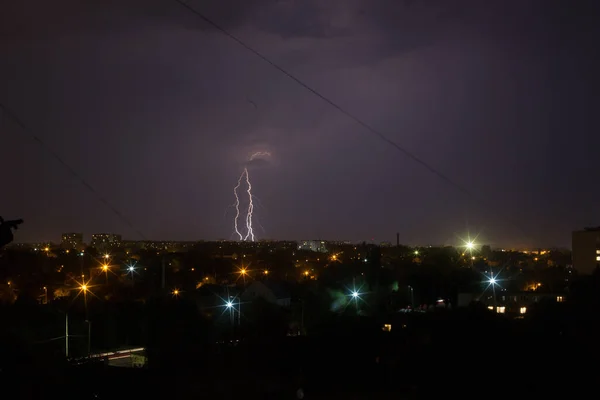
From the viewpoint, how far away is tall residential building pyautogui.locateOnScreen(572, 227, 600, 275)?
41.5 meters

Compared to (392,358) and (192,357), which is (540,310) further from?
(192,357)

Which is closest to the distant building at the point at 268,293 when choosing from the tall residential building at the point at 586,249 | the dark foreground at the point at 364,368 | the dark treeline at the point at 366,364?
the dark treeline at the point at 366,364

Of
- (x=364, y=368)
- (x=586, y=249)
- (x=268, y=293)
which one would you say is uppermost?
(x=586, y=249)

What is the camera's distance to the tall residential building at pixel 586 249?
41469mm

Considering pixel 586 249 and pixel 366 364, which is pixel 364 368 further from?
pixel 586 249

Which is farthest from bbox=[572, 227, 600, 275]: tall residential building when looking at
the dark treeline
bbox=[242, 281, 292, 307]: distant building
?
the dark treeline

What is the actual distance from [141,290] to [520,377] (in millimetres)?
19241

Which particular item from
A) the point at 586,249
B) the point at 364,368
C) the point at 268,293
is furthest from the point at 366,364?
the point at 586,249

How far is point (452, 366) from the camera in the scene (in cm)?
909

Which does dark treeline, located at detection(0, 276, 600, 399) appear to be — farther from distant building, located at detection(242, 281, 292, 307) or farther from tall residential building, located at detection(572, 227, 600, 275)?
tall residential building, located at detection(572, 227, 600, 275)

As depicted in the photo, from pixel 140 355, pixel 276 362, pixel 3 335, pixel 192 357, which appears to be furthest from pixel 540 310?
pixel 3 335

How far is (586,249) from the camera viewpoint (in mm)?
42094

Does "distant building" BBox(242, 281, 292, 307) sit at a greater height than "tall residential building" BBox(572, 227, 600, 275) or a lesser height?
lesser

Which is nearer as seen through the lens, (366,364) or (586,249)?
(366,364)
